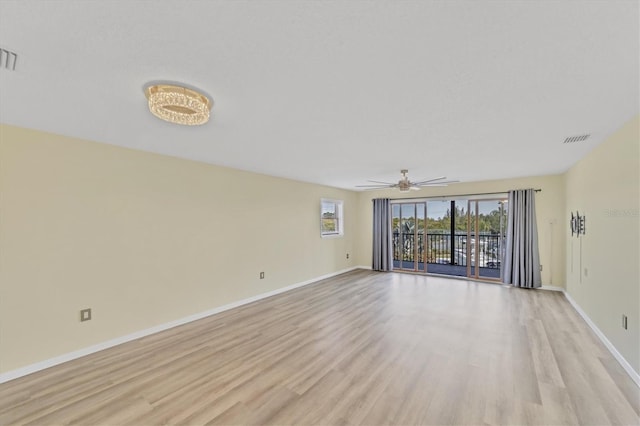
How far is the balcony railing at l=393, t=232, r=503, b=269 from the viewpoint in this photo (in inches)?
255

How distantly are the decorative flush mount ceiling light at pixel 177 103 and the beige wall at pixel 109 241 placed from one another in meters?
1.78

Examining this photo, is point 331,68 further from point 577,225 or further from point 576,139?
point 577,225

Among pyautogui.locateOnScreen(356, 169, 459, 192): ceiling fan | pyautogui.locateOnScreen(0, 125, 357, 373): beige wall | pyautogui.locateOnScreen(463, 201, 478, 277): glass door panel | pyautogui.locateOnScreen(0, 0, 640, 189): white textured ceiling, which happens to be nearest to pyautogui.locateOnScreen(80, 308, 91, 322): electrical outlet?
pyautogui.locateOnScreen(0, 125, 357, 373): beige wall

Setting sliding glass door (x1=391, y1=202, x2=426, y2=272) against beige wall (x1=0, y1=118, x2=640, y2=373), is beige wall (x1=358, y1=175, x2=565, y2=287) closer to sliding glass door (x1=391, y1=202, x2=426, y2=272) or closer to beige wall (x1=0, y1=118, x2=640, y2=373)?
beige wall (x1=0, y1=118, x2=640, y2=373)

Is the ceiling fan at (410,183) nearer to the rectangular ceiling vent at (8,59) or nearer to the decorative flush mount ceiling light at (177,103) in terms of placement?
the decorative flush mount ceiling light at (177,103)

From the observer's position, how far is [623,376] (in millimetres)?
2354

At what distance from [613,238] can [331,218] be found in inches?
200

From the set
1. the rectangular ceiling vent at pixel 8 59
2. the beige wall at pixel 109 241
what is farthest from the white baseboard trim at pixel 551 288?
the rectangular ceiling vent at pixel 8 59

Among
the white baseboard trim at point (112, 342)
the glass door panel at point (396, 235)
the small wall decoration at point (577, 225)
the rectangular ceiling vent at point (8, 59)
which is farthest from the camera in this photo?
the glass door panel at point (396, 235)

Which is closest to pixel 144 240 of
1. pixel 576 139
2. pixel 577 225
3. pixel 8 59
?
pixel 8 59

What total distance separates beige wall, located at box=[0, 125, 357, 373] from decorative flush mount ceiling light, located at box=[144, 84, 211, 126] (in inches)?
70.0

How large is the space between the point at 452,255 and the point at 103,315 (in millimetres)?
7994

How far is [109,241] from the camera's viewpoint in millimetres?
3047

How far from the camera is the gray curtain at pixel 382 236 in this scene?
23.6 ft
